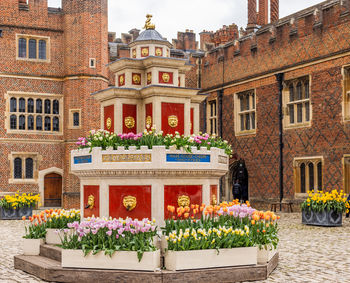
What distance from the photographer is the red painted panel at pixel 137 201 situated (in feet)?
28.5

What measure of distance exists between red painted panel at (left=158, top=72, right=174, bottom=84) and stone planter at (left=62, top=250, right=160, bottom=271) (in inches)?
Result: 158

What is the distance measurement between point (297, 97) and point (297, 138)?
1.63 metres

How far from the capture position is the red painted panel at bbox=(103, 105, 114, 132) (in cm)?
1016

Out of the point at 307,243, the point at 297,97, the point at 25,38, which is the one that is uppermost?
the point at 25,38

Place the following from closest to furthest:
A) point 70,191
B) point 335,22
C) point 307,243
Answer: point 307,243
point 335,22
point 70,191

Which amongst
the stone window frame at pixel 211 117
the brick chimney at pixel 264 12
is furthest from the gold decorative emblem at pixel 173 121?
the brick chimney at pixel 264 12

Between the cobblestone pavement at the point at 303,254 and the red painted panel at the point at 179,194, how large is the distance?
5.91 ft

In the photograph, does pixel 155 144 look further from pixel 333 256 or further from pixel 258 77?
pixel 258 77

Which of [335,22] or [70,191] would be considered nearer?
[335,22]

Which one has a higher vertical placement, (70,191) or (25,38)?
(25,38)

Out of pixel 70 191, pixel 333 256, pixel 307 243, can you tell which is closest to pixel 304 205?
pixel 307 243

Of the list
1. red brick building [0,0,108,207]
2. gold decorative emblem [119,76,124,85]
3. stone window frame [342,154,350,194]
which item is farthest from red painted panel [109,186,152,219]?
red brick building [0,0,108,207]

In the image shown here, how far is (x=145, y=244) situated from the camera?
741cm

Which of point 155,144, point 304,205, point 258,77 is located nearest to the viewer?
point 155,144
